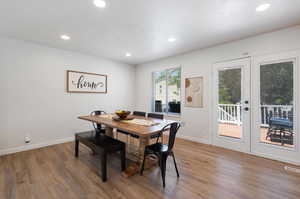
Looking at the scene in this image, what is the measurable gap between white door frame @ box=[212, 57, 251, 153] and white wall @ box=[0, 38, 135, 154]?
344 cm

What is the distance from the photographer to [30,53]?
326 cm

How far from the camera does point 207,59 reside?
12.0ft

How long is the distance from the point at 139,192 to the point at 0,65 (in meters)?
3.73

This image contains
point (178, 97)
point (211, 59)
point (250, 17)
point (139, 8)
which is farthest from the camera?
point (178, 97)

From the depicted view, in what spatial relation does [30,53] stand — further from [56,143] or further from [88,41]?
[56,143]

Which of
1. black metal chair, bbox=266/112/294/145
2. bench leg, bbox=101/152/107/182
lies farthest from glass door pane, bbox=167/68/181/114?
bench leg, bbox=101/152/107/182

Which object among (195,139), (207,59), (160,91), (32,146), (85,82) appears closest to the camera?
(32,146)

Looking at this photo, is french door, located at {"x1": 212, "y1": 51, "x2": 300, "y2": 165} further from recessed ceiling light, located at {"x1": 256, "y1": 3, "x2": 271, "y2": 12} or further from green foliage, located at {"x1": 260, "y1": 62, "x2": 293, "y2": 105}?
recessed ceiling light, located at {"x1": 256, "y1": 3, "x2": 271, "y2": 12}

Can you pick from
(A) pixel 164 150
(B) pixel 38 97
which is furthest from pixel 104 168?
(B) pixel 38 97

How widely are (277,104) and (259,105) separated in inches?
11.0

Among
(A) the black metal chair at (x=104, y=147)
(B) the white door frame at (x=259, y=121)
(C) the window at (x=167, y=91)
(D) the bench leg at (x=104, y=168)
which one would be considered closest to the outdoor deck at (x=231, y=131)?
(B) the white door frame at (x=259, y=121)

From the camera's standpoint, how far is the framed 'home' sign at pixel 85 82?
3.85 m

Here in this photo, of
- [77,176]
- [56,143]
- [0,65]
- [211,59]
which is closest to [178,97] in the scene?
[211,59]

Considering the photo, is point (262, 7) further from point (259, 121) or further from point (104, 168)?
point (104, 168)
